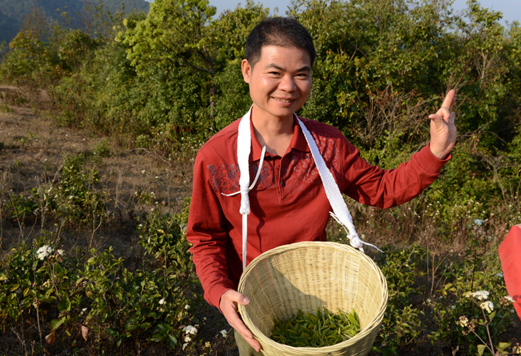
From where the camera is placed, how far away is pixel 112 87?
26.9ft

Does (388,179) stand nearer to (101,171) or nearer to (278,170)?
(278,170)

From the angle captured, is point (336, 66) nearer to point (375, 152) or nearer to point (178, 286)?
point (375, 152)

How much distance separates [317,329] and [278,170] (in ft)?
2.25

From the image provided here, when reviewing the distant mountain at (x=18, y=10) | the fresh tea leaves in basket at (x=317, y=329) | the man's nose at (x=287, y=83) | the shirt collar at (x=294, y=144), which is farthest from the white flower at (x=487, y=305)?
the distant mountain at (x=18, y=10)

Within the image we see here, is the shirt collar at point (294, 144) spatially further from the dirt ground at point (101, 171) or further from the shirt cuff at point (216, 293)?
the dirt ground at point (101, 171)

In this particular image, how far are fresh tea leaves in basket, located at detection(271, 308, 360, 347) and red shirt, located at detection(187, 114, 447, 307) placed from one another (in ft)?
1.02

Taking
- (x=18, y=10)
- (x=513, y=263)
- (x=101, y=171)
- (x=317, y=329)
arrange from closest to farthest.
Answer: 1. (x=513, y=263)
2. (x=317, y=329)
3. (x=101, y=171)
4. (x=18, y=10)

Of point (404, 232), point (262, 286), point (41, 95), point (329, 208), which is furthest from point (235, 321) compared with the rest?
point (41, 95)

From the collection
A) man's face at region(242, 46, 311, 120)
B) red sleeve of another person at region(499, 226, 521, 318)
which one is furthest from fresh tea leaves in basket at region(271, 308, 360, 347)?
man's face at region(242, 46, 311, 120)

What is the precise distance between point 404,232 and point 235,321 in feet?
11.8

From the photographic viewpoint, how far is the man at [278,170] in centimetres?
132

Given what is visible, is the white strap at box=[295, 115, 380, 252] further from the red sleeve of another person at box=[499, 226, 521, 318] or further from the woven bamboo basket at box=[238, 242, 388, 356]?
the red sleeve of another person at box=[499, 226, 521, 318]

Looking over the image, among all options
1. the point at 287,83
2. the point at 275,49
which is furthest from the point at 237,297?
the point at 275,49

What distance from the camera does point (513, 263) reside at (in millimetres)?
995
